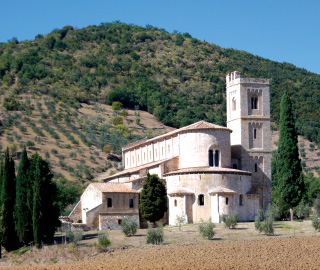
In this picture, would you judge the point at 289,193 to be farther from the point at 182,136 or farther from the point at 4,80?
the point at 4,80

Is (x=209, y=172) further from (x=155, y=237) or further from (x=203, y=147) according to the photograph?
(x=155, y=237)

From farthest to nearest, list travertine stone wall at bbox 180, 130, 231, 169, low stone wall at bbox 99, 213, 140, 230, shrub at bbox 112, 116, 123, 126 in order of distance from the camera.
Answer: shrub at bbox 112, 116, 123, 126
travertine stone wall at bbox 180, 130, 231, 169
low stone wall at bbox 99, 213, 140, 230

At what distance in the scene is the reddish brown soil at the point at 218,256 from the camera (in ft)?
127

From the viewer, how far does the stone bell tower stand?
A: 6294cm

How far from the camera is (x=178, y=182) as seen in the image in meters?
57.0

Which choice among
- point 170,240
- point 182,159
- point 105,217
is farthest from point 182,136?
point 170,240

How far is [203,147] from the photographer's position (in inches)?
2319

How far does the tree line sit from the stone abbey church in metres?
7.52

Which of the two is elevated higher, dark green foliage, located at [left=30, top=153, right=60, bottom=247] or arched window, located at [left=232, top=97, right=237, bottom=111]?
arched window, located at [left=232, top=97, right=237, bottom=111]

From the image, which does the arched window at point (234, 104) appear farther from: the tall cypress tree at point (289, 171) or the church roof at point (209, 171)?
Answer: the church roof at point (209, 171)

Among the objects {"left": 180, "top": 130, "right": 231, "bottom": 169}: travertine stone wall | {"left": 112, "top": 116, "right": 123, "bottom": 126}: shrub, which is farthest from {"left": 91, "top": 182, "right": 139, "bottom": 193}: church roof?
{"left": 112, "top": 116, "right": 123, "bottom": 126}: shrub

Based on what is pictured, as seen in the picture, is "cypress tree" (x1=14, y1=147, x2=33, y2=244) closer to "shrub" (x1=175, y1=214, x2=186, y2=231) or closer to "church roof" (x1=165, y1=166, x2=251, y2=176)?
"shrub" (x1=175, y1=214, x2=186, y2=231)

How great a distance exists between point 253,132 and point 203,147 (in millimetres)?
7094

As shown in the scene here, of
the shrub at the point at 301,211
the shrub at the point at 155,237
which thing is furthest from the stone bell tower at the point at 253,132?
the shrub at the point at 155,237
